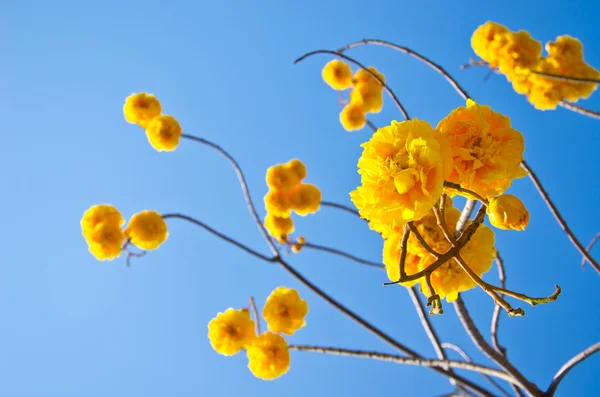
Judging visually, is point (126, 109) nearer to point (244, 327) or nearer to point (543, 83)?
point (244, 327)

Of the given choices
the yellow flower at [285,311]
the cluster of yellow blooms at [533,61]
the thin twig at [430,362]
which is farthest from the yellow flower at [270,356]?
the cluster of yellow blooms at [533,61]

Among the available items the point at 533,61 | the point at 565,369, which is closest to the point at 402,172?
the point at 565,369

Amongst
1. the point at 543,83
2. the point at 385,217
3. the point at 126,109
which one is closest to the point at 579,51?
the point at 543,83

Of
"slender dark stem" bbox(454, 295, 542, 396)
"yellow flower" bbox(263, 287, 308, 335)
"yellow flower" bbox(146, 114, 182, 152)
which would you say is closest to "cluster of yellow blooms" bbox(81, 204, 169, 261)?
"yellow flower" bbox(146, 114, 182, 152)

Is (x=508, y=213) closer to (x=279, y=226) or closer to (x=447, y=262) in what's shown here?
(x=447, y=262)

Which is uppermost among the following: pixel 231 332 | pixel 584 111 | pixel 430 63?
pixel 430 63

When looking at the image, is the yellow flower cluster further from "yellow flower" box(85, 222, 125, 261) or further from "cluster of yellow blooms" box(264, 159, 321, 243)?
"yellow flower" box(85, 222, 125, 261)
